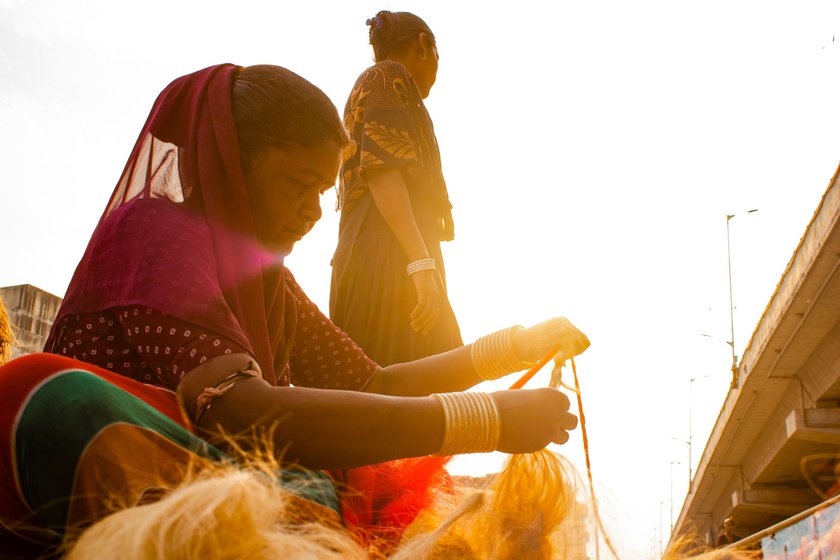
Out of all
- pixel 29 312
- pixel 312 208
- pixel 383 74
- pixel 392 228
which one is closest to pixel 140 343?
pixel 312 208

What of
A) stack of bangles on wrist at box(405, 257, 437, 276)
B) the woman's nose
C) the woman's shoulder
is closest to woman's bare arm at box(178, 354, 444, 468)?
the woman's nose

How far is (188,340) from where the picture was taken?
1.79 m

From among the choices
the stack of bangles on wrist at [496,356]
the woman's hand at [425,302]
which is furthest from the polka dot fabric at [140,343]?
the woman's hand at [425,302]

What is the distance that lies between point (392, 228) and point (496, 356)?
0.96 meters

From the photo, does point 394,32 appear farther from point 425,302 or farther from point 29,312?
point 29,312

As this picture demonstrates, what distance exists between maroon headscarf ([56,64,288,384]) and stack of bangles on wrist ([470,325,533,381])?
2.48 feet

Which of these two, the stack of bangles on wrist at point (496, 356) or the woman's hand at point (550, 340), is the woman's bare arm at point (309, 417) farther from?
the stack of bangles on wrist at point (496, 356)

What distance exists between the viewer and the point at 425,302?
3.38 metres

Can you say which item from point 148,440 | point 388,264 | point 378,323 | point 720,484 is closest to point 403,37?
point 388,264

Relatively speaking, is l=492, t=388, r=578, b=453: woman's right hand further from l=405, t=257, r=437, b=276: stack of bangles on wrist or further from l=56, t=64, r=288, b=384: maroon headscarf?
l=405, t=257, r=437, b=276: stack of bangles on wrist

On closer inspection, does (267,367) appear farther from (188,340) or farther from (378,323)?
(378,323)

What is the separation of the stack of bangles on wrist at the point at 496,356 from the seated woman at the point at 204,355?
9.7 inches

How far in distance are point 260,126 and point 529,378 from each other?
1044mm

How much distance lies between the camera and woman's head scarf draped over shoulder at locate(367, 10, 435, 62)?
3.88 meters
